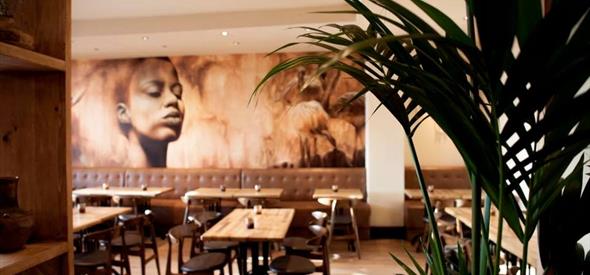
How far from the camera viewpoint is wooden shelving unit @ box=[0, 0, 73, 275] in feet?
4.02

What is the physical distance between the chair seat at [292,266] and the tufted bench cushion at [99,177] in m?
4.57

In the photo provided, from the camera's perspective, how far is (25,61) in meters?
1.08

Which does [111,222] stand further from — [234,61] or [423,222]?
[423,222]

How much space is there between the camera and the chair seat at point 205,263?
3.35m

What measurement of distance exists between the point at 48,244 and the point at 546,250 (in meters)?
1.38

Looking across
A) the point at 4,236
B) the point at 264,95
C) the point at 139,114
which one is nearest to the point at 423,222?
the point at 264,95

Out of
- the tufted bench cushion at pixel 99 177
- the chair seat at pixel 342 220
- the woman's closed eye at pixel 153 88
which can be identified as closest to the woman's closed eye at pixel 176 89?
the woman's closed eye at pixel 153 88

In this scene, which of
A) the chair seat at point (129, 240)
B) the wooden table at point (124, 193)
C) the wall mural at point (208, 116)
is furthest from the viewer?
the wall mural at point (208, 116)

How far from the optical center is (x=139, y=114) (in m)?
7.14

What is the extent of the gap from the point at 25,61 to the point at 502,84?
A: 1.17 m

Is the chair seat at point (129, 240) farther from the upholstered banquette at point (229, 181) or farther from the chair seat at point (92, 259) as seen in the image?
the upholstered banquette at point (229, 181)

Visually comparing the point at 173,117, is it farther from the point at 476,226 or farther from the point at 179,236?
the point at 476,226

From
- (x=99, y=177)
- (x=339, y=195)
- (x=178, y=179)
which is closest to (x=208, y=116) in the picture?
(x=178, y=179)

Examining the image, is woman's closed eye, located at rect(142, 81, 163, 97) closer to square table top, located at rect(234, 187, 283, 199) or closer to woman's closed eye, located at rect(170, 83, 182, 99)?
woman's closed eye, located at rect(170, 83, 182, 99)
